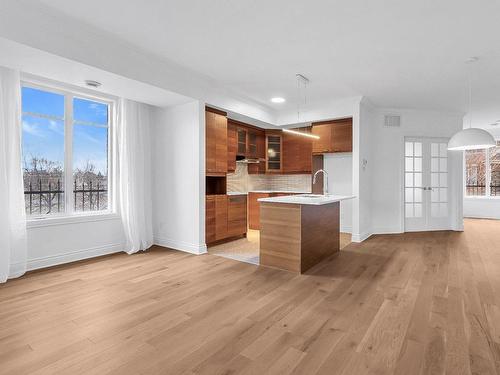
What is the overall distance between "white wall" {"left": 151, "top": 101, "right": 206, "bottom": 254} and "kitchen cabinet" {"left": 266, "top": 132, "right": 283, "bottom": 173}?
2720 mm

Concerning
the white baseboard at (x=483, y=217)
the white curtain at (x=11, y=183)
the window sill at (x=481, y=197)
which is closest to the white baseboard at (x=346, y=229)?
the white baseboard at (x=483, y=217)

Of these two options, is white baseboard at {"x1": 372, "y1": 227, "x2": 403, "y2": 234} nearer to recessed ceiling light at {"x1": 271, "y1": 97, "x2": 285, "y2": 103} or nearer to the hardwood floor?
the hardwood floor

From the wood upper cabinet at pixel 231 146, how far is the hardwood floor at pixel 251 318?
7.14 feet

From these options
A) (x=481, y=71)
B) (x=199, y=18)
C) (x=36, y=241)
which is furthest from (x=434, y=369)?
(x=36, y=241)

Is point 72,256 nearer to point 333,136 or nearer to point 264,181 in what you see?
point 264,181

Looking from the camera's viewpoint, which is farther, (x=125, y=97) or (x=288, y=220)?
(x=125, y=97)

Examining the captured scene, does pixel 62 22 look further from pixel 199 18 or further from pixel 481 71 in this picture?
pixel 481 71

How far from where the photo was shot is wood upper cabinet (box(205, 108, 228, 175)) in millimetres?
4754

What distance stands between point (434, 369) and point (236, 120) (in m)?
5.02

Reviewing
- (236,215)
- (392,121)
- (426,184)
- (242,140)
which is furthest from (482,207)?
(236,215)

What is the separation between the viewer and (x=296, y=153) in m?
6.72

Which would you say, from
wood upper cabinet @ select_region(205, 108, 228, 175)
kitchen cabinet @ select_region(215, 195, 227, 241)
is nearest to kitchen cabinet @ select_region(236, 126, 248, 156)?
wood upper cabinet @ select_region(205, 108, 228, 175)

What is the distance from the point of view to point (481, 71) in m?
4.01

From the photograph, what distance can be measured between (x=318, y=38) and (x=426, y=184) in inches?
191
